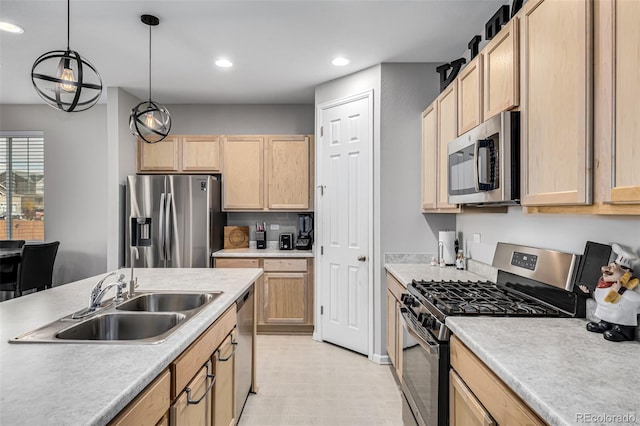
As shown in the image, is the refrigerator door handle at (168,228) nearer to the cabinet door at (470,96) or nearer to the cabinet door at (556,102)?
the cabinet door at (470,96)

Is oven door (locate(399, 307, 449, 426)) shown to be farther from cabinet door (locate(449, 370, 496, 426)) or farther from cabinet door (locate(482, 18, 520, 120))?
cabinet door (locate(482, 18, 520, 120))

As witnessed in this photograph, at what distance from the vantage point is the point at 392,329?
3020 mm

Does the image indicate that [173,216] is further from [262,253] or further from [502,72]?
[502,72]

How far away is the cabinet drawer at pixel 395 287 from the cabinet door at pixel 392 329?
0.05 metres

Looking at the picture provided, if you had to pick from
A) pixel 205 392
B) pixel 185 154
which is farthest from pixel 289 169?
pixel 205 392

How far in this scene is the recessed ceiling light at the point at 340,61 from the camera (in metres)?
3.32

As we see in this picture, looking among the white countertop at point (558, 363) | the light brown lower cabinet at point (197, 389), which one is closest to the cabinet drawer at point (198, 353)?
the light brown lower cabinet at point (197, 389)

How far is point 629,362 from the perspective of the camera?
111 centimetres

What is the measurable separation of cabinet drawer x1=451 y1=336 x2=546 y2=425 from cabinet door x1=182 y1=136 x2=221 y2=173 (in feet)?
12.0

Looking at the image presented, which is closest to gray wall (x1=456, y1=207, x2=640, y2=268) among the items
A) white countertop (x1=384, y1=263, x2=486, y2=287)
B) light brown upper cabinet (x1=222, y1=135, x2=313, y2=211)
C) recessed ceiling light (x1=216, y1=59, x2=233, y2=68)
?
white countertop (x1=384, y1=263, x2=486, y2=287)

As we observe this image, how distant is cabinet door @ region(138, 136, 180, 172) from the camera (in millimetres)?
4488

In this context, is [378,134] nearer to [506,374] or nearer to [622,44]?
[622,44]

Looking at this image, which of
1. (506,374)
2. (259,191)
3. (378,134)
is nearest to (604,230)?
(506,374)

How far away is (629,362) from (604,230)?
62cm
